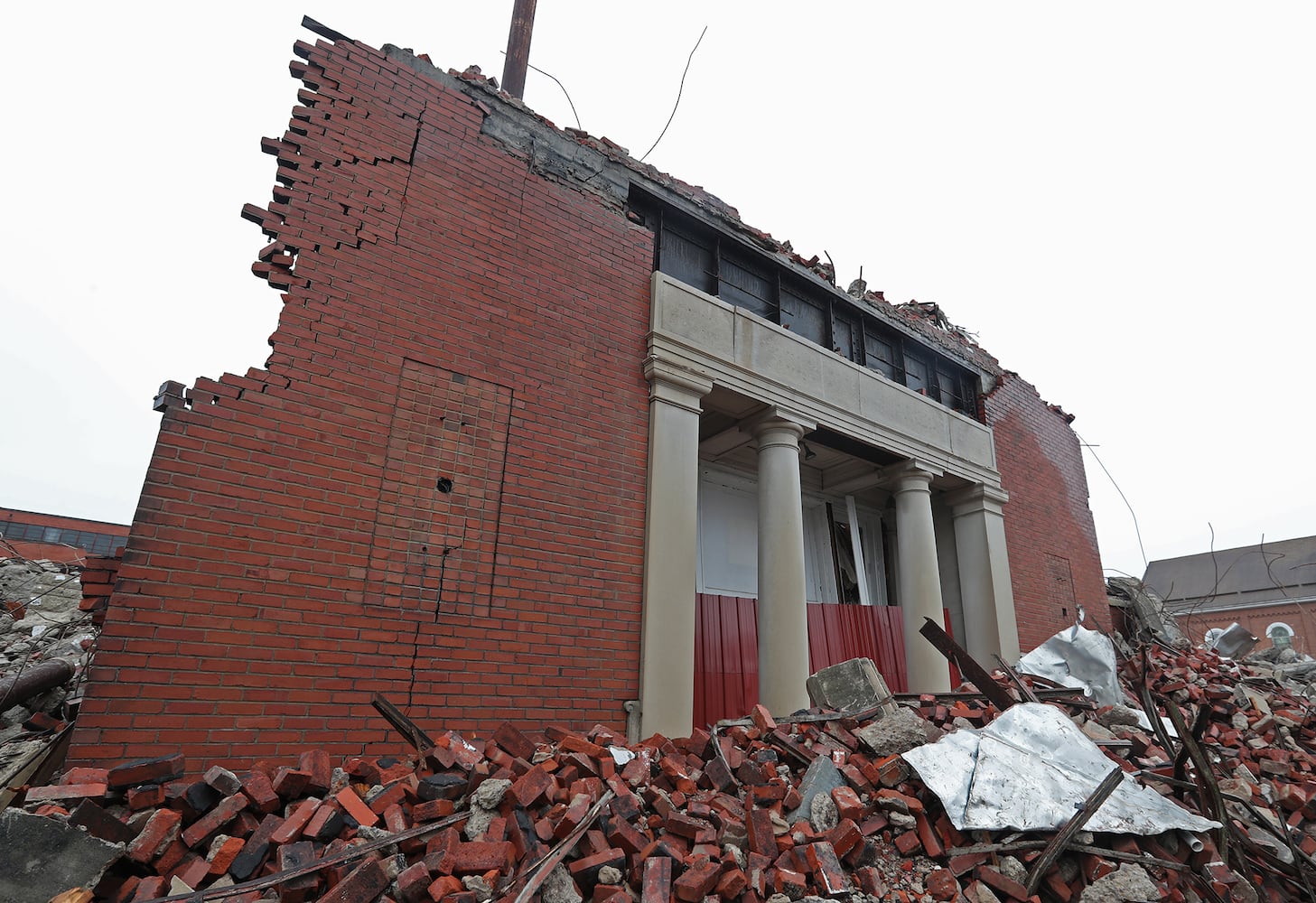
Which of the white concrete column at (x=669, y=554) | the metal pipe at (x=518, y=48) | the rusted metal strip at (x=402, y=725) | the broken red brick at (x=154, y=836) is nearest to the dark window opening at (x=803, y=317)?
the white concrete column at (x=669, y=554)

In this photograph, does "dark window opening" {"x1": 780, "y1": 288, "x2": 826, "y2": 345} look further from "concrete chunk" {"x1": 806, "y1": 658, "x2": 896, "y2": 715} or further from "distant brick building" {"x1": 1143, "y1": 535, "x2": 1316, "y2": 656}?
"distant brick building" {"x1": 1143, "y1": 535, "x2": 1316, "y2": 656}

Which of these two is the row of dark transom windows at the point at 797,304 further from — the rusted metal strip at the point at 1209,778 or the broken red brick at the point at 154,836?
the broken red brick at the point at 154,836

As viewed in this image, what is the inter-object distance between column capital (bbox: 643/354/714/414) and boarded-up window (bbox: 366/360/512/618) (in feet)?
5.38

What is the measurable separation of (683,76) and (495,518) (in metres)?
6.13

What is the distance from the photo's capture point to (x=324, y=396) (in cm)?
472

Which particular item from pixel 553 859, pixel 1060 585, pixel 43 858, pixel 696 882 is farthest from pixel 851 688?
pixel 1060 585

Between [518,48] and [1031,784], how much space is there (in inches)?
417

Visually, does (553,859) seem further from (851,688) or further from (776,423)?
(776,423)

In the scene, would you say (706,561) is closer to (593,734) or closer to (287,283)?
(593,734)

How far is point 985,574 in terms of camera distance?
33.1ft

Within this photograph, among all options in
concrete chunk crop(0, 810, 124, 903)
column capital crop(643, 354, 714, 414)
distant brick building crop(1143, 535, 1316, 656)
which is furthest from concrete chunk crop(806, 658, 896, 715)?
distant brick building crop(1143, 535, 1316, 656)

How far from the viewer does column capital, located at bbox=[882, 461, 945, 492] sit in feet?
30.9

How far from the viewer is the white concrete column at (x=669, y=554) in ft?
18.5

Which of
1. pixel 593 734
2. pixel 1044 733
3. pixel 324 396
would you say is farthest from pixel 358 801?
pixel 1044 733
